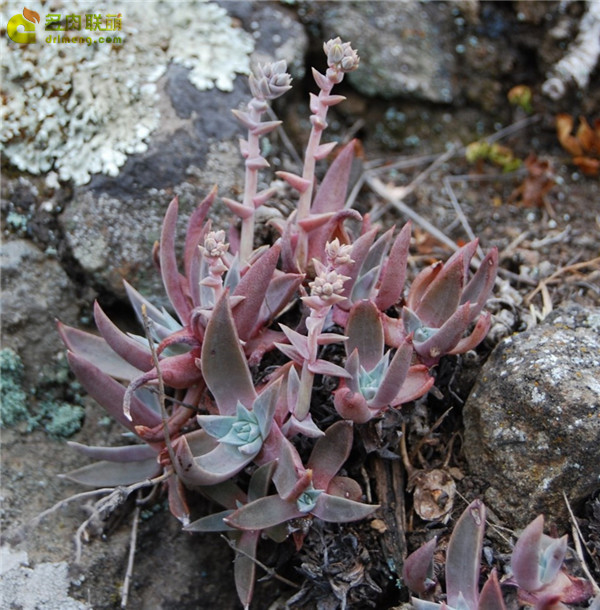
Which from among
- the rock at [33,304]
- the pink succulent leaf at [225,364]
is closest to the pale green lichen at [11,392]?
the rock at [33,304]

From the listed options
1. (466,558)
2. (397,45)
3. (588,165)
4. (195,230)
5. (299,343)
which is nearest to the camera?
(466,558)

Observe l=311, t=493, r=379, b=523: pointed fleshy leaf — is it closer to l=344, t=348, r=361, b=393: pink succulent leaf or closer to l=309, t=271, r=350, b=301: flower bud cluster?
l=344, t=348, r=361, b=393: pink succulent leaf

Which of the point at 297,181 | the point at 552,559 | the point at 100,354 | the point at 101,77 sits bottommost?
the point at 552,559

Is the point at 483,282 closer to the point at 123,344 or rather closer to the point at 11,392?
the point at 123,344

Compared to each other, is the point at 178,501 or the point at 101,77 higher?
the point at 101,77

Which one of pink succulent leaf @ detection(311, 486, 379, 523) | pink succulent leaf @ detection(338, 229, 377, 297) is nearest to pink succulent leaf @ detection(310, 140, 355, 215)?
pink succulent leaf @ detection(338, 229, 377, 297)

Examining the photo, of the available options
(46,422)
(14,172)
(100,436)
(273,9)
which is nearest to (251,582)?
(100,436)

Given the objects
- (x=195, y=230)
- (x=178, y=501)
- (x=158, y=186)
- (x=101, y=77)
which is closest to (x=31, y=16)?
(x=101, y=77)

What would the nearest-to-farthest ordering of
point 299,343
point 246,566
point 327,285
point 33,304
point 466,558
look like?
point 327,285
point 466,558
point 299,343
point 246,566
point 33,304
